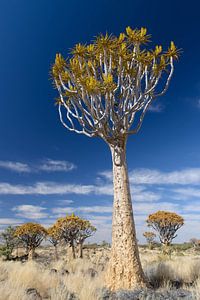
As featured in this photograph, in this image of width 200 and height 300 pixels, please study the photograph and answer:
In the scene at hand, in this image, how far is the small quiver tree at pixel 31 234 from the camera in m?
23.2

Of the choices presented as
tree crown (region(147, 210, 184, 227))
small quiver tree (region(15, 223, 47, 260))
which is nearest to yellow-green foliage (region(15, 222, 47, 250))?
small quiver tree (region(15, 223, 47, 260))

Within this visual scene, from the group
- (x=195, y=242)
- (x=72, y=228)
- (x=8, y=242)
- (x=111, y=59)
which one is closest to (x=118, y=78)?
(x=111, y=59)

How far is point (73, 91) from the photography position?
802cm

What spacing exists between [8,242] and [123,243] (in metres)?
20.3

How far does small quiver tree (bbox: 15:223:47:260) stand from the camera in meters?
23.2

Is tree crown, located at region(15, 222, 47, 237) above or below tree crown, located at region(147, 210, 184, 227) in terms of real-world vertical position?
below

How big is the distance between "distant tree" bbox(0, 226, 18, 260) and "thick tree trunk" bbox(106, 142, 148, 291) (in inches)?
760

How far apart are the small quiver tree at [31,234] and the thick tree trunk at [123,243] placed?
56.2 feet

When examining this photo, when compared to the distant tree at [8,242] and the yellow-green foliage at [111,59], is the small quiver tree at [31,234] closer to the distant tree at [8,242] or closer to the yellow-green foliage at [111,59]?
the distant tree at [8,242]

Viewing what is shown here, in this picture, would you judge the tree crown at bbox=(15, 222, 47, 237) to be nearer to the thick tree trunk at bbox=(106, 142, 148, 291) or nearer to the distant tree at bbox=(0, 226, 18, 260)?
the distant tree at bbox=(0, 226, 18, 260)

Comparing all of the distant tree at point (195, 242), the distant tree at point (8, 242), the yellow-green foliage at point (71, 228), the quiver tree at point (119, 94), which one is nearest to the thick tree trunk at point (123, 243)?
the quiver tree at point (119, 94)

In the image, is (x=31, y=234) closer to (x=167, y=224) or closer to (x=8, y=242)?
(x=8, y=242)

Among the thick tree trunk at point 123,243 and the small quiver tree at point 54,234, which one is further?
the small quiver tree at point 54,234

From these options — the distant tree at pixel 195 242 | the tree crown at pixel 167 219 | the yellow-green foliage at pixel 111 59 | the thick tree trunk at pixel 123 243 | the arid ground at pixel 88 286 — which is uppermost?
the yellow-green foliage at pixel 111 59
